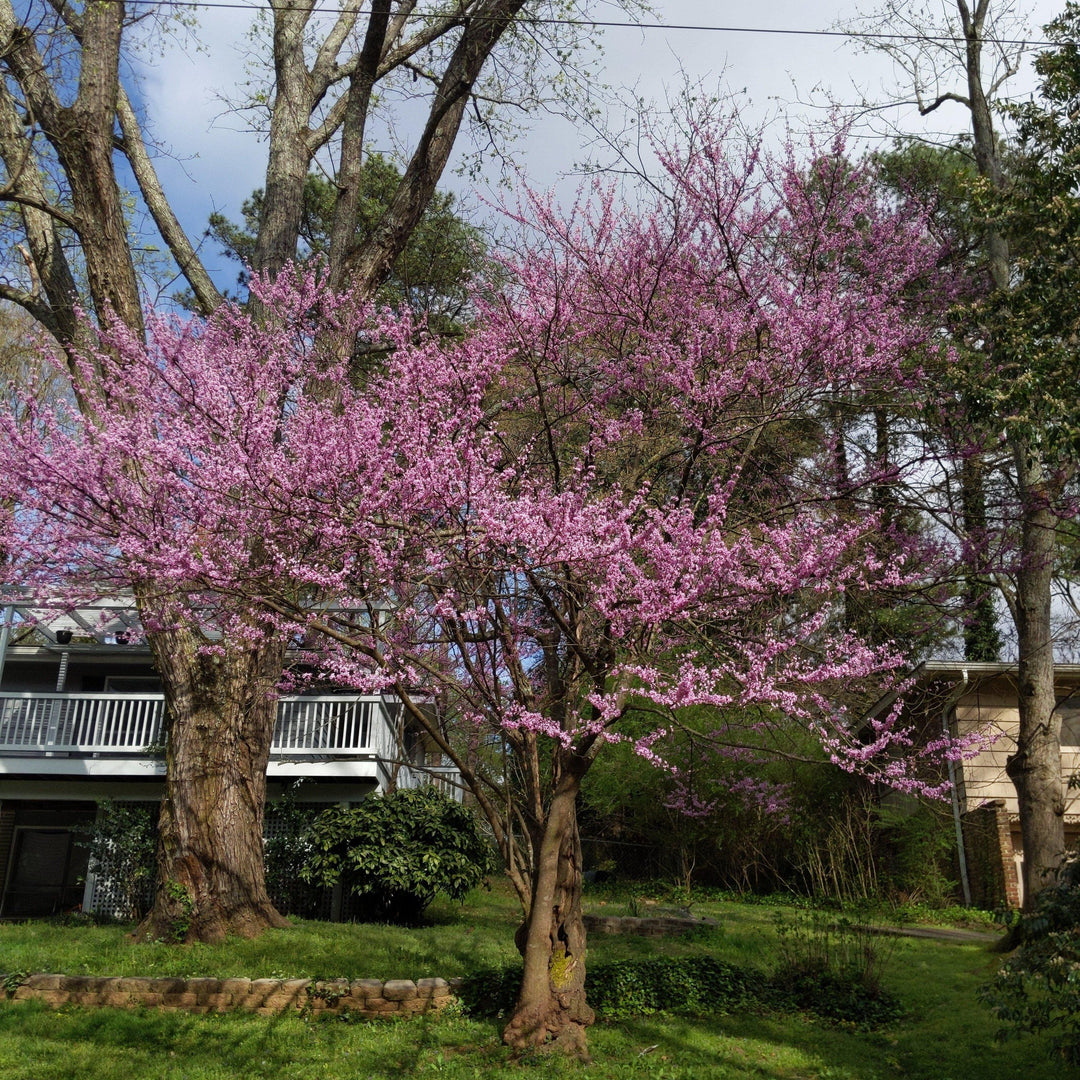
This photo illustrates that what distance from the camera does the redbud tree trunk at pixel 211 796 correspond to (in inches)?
346

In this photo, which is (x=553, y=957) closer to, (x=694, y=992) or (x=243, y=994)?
(x=694, y=992)

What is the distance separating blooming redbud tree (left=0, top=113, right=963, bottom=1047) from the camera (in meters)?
5.59

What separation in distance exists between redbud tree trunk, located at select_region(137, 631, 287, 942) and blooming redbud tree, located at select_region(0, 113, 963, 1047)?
0.77 feet

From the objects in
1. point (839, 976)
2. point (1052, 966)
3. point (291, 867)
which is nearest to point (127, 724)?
point (291, 867)

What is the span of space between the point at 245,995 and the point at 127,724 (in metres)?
7.59

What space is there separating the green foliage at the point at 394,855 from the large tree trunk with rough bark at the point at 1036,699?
20.2 ft

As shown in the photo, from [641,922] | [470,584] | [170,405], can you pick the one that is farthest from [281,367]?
[641,922]

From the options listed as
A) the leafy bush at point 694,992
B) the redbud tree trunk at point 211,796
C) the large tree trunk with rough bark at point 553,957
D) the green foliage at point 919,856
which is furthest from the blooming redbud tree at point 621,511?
the green foliage at point 919,856

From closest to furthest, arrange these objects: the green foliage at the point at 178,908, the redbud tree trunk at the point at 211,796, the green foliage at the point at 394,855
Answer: the green foliage at the point at 178,908 < the redbud tree trunk at the point at 211,796 < the green foliage at the point at 394,855

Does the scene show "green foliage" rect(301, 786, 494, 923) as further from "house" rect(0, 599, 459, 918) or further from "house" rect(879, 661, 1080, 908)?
"house" rect(879, 661, 1080, 908)

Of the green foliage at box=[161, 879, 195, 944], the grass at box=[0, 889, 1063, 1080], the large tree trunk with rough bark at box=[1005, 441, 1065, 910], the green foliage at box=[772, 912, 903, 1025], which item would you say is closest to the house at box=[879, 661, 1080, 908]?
the large tree trunk with rough bark at box=[1005, 441, 1065, 910]

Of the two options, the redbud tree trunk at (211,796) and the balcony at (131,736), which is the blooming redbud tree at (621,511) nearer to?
the redbud tree trunk at (211,796)

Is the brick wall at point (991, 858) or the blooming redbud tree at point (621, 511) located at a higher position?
the blooming redbud tree at point (621, 511)

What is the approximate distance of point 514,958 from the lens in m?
8.75
